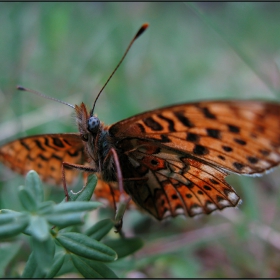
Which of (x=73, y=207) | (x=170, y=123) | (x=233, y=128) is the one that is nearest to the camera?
(x=73, y=207)

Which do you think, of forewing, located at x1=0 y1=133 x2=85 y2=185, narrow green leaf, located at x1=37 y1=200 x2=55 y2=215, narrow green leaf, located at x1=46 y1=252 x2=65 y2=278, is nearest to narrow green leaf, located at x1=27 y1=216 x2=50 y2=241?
narrow green leaf, located at x1=37 y1=200 x2=55 y2=215

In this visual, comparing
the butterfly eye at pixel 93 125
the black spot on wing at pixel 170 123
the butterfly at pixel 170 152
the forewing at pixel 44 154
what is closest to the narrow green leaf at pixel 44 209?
the butterfly at pixel 170 152

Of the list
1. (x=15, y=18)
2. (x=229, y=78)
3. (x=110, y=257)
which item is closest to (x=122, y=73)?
(x=15, y=18)

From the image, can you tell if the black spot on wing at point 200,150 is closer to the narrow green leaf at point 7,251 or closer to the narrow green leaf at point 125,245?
the narrow green leaf at point 125,245

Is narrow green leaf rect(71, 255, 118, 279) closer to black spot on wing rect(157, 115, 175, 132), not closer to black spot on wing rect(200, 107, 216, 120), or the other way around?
black spot on wing rect(157, 115, 175, 132)

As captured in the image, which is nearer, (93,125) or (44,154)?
(93,125)

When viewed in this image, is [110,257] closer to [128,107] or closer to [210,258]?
[210,258]

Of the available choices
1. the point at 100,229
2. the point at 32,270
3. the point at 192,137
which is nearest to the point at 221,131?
the point at 192,137

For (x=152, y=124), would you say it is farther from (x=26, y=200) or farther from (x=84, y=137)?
(x=26, y=200)
